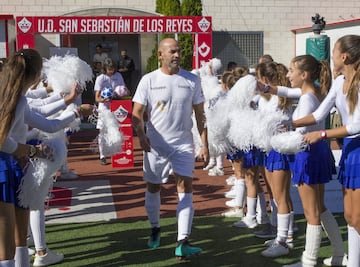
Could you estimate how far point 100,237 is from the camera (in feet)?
18.2

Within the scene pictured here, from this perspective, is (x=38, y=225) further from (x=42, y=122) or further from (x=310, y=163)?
(x=310, y=163)

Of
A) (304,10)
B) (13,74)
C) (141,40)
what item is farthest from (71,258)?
(304,10)

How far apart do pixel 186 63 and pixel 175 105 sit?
1208 centimetres

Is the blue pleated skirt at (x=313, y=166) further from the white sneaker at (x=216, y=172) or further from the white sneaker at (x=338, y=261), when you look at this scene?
the white sneaker at (x=216, y=172)

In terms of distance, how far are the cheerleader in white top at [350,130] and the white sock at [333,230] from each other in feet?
2.42

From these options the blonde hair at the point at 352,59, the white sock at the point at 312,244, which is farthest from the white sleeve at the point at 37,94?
the blonde hair at the point at 352,59

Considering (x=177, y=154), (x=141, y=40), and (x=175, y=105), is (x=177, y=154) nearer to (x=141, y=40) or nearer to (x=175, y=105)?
(x=175, y=105)

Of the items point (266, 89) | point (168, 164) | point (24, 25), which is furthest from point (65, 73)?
point (24, 25)

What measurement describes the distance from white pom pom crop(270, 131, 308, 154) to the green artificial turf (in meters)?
1.30

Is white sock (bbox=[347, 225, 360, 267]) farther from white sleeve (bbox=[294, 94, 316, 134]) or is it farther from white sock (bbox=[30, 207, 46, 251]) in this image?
white sock (bbox=[30, 207, 46, 251])

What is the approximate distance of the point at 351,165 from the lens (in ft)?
11.8

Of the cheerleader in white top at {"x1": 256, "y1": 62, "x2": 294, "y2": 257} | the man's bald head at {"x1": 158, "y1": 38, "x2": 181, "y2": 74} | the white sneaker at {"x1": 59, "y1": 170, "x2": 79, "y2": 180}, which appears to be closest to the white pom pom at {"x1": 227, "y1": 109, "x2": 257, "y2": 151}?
the cheerleader in white top at {"x1": 256, "y1": 62, "x2": 294, "y2": 257}

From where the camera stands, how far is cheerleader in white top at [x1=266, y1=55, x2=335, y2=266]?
421cm

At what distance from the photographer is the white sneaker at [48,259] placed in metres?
4.67
